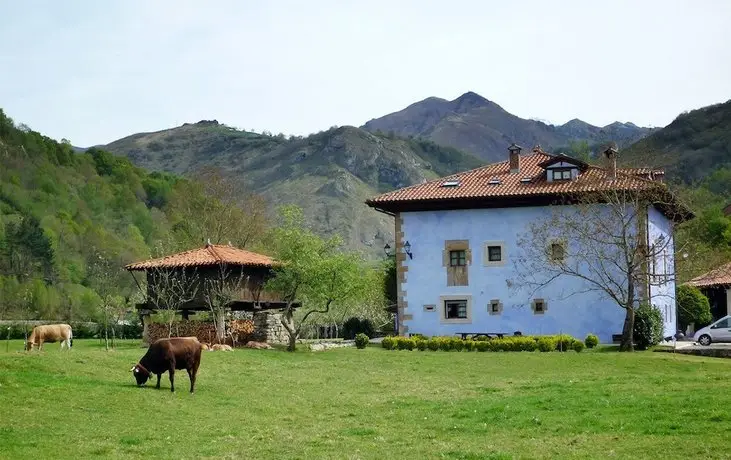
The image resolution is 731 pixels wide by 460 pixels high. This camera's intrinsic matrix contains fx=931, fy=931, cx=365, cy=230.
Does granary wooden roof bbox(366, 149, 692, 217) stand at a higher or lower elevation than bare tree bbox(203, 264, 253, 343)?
higher

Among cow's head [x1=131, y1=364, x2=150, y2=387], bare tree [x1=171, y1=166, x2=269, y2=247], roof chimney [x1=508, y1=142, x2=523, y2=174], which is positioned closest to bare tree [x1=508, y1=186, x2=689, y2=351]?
roof chimney [x1=508, y1=142, x2=523, y2=174]

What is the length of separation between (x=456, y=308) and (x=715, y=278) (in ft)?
59.3

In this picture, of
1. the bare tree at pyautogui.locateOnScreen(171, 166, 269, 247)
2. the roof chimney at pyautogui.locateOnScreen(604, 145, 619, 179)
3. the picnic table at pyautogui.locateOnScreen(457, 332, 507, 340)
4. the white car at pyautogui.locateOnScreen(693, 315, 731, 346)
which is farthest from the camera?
the bare tree at pyautogui.locateOnScreen(171, 166, 269, 247)

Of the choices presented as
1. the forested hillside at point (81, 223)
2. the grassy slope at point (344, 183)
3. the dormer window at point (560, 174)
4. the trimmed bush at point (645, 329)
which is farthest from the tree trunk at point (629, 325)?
the grassy slope at point (344, 183)

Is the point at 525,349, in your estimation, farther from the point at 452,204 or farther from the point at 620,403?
the point at 620,403

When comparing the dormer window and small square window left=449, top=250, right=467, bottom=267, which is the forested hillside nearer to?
small square window left=449, top=250, right=467, bottom=267

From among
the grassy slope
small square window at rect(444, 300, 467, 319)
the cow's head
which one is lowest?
the cow's head

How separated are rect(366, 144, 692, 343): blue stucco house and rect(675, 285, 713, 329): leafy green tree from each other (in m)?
6.03

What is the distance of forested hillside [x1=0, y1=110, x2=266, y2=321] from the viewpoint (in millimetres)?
73312

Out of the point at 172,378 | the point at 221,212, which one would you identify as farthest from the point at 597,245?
the point at 221,212

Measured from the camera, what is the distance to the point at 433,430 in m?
15.9

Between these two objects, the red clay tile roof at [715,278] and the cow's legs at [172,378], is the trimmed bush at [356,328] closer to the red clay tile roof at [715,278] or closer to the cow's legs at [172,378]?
the red clay tile roof at [715,278]

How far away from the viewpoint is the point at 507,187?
145 feet

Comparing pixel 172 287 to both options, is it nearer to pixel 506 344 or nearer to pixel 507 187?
pixel 506 344
